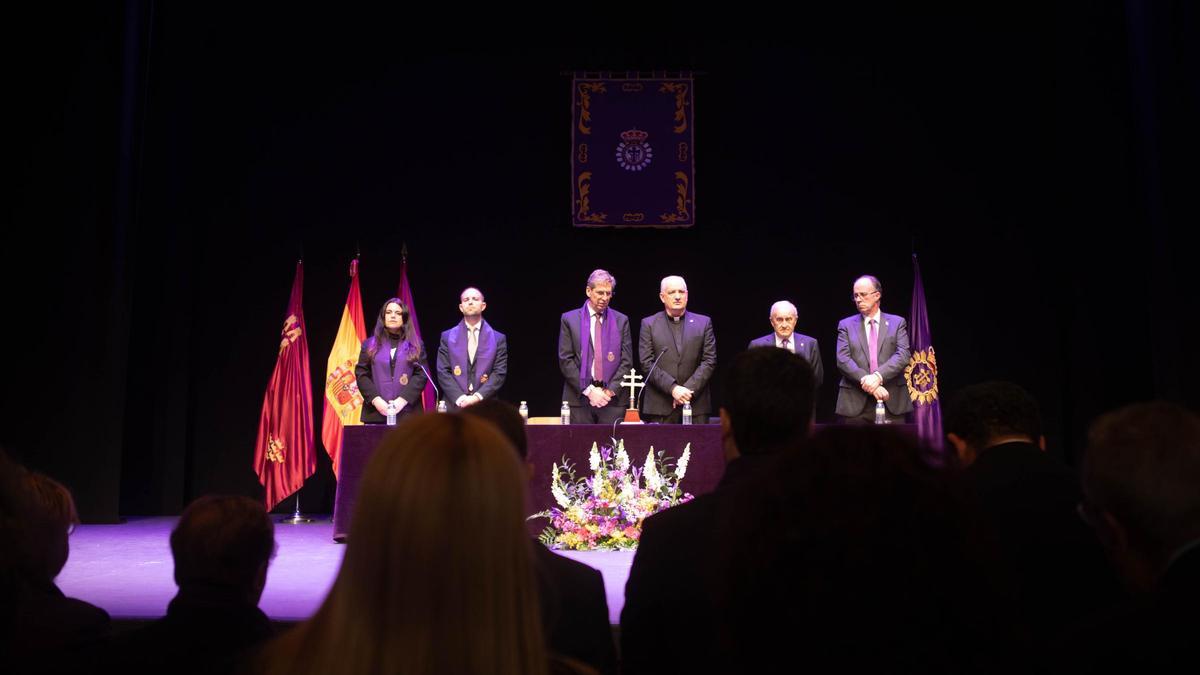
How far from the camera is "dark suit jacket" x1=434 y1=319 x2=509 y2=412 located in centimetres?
703

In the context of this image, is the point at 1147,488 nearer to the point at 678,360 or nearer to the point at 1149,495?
the point at 1149,495

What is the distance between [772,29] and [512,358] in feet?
11.4

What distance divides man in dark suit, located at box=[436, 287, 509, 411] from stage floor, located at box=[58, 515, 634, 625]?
1315mm

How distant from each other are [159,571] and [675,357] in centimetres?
341

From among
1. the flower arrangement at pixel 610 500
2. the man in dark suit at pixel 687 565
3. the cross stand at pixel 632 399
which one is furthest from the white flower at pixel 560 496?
the man in dark suit at pixel 687 565

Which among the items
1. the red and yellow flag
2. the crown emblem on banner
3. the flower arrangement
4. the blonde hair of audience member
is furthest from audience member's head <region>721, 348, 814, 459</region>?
the crown emblem on banner

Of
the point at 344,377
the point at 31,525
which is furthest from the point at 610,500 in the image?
the point at 31,525

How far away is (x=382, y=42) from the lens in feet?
27.8

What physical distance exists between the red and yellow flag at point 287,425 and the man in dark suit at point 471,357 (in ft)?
4.11

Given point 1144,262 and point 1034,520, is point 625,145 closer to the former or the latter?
point 1144,262

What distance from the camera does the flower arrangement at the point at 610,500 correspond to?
219 inches

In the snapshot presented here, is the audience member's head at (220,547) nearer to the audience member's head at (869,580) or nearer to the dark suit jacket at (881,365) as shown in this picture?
the audience member's head at (869,580)

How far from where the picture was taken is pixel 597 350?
22.7 feet

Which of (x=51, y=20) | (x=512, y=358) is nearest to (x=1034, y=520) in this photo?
(x=512, y=358)
